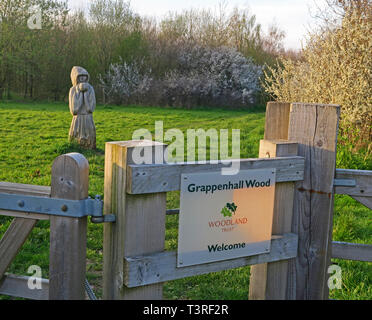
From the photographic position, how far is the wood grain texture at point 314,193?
267cm

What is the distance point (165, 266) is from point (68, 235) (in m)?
0.50

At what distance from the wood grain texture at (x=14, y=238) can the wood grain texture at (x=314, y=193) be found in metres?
1.54

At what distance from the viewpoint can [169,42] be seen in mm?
30938

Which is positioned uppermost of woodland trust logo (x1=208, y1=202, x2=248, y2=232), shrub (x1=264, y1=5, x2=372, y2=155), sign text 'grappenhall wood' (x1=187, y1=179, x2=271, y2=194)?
shrub (x1=264, y1=5, x2=372, y2=155)

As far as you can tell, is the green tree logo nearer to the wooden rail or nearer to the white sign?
the white sign

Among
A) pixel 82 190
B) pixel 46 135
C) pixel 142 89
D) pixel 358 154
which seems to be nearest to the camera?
pixel 82 190

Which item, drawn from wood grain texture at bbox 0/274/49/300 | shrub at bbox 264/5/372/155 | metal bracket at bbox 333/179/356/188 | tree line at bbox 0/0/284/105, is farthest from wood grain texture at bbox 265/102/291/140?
tree line at bbox 0/0/284/105

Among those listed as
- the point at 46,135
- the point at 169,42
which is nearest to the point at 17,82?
the point at 169,42

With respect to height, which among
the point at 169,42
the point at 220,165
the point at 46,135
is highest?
the point at 169,42

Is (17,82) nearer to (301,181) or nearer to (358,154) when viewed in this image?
(358,154)

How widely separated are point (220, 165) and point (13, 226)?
1.11 metres

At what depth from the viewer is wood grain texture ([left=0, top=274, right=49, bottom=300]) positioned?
98.5 inches

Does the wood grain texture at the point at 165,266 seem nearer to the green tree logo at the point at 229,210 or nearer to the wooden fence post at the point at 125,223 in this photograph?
the wooden fence post at the point at 125,223
